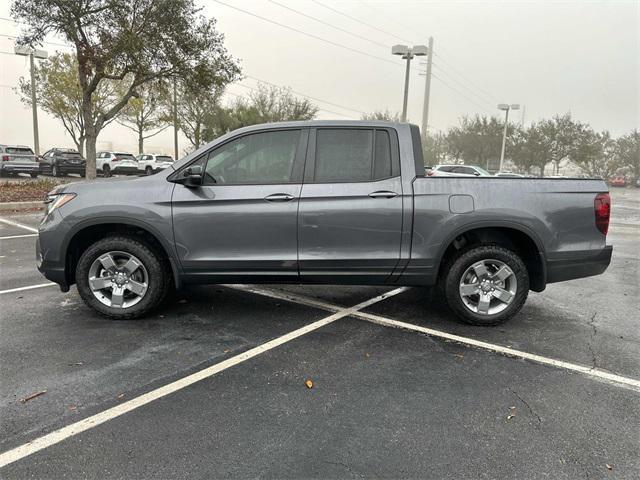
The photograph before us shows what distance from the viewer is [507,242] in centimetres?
445

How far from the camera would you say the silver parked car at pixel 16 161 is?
23250 mm

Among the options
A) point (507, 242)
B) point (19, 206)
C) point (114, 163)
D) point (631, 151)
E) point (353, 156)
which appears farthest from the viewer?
point (631, 151)

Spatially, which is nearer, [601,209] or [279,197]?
[279,197]

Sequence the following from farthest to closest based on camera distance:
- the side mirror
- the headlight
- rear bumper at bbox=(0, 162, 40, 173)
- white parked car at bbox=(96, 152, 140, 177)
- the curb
Result: white parked car at bbox=(96, 152, 140, 177), rear bumper at bbox=(0, 162, 40, 173), the curb, the headlight, the side mirror

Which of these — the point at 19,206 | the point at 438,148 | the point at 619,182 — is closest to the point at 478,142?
the point at 438,148

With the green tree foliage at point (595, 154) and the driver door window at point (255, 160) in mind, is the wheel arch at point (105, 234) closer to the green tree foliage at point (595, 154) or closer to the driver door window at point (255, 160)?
the driver door window at point (255, 160)

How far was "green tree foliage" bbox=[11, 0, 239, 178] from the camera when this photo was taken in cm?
1455

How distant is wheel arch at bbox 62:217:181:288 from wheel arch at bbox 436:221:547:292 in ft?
8.27

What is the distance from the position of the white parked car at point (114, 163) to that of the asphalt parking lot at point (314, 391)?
27.3 metres

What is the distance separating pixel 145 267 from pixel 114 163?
28.6 metres

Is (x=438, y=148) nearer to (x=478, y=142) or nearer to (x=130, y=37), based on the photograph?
(x=478, y=142)

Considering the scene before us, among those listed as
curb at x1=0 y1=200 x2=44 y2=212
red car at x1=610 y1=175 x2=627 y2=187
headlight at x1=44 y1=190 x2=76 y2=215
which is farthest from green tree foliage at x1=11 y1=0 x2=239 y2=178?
red car at x1=610 y1=175 x2=627 y2=187

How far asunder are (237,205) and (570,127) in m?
55.1

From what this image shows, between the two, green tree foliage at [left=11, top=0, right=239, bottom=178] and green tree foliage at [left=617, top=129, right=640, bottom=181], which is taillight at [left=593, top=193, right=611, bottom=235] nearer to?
green tree foliage at [left=11, top=0, right=239, bottom=178]
